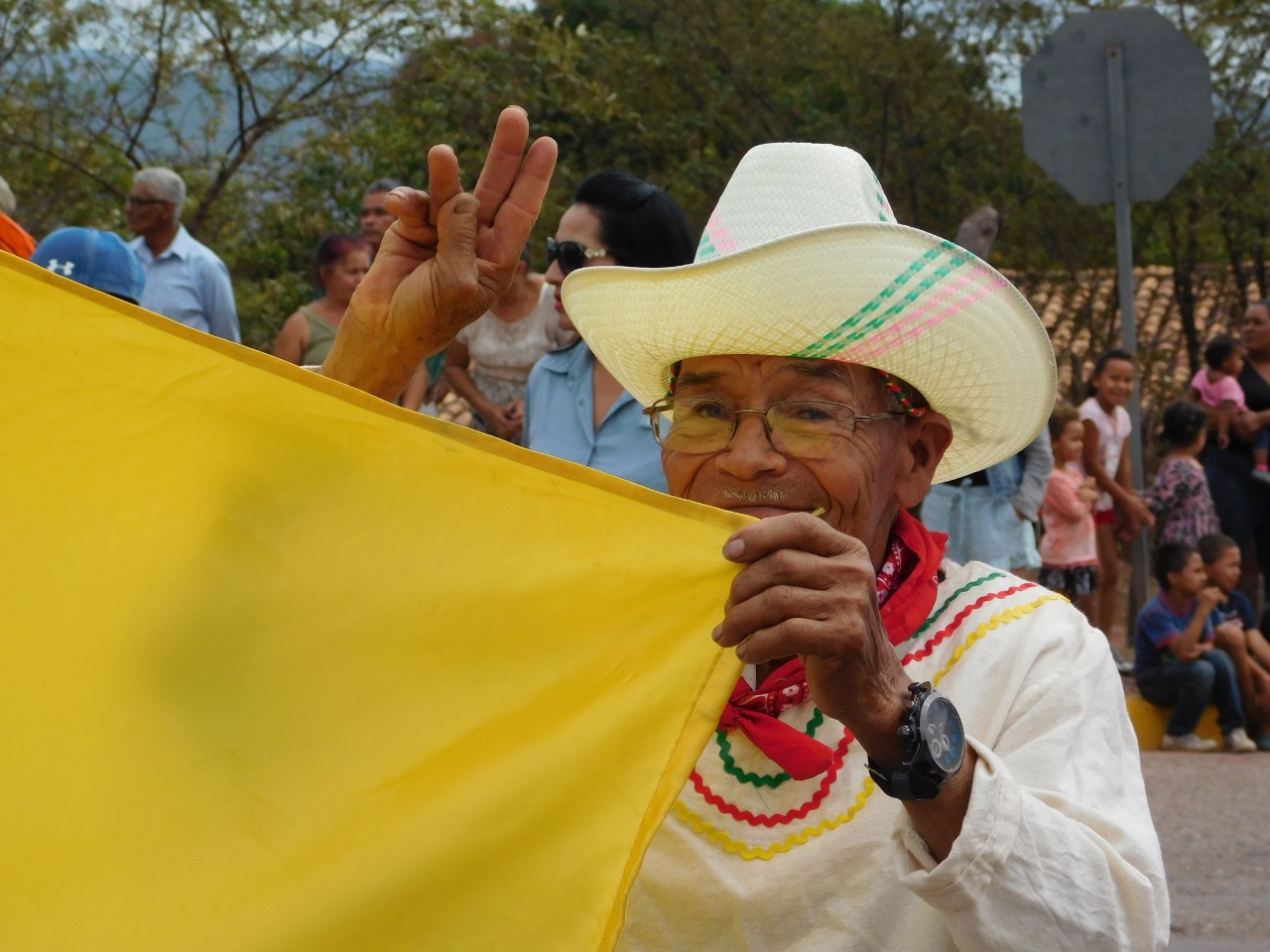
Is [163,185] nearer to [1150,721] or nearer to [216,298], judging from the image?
[216,298]

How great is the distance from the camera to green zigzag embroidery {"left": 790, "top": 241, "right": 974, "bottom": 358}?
2480 mm

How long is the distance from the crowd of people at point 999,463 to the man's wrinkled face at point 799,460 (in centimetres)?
156

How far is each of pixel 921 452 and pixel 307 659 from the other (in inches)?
45.8

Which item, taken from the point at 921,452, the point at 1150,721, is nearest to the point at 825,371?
the point at 921,452

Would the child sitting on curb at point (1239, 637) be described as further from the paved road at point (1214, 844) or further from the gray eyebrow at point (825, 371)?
the gray eyebrow at point (825, 371)

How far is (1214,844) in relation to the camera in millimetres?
5973

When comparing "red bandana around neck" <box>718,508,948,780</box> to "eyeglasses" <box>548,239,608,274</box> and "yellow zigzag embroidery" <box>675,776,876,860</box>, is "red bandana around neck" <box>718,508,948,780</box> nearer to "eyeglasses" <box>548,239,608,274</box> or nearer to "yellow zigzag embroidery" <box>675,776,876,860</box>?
"yellow zigzag embroidery" <box>675,776,876,860</box>

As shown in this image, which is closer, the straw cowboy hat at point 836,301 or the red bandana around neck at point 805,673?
the red bandana around neck at point 805,673

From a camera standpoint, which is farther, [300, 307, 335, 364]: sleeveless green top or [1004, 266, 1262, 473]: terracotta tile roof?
[1004, 266, 1262, 473]: terracotta tile roof

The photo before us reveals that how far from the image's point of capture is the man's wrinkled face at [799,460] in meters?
2.50

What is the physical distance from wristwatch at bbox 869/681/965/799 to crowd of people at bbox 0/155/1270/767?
228 centimetres

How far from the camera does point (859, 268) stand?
2479mm

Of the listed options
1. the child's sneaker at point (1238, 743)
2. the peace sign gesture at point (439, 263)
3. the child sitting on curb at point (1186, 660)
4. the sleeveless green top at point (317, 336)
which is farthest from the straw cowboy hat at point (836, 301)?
the child's sneaker at point (1238, 743)

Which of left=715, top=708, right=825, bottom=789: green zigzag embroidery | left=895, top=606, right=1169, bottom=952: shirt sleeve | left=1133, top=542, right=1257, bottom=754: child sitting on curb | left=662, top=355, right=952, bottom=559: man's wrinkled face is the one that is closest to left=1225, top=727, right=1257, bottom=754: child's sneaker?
left=1133, top=542, right=1257, bottom=754: child sitting on curb
